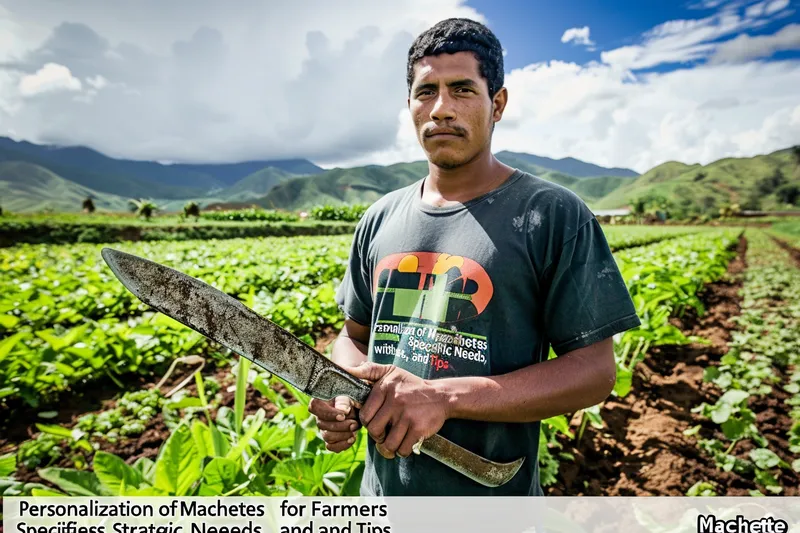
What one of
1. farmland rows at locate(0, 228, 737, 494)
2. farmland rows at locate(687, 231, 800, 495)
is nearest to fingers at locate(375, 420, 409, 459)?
farmland rows at locate(0, 228, 737, 494)

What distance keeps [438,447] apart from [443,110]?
0.86 metres

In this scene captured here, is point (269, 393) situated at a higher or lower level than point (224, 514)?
higher

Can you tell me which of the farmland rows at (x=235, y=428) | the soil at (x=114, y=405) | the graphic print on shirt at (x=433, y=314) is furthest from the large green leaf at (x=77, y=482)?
the graphic print on shirt at (x=433, y=314)

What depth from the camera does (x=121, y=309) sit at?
5008 millimetres

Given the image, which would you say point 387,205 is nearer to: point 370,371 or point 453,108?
point 453,108

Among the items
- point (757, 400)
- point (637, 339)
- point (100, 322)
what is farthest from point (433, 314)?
point (100, 322)

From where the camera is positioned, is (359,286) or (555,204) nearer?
(555,204)

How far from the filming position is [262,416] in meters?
2.12

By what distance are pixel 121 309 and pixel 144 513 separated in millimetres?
4003

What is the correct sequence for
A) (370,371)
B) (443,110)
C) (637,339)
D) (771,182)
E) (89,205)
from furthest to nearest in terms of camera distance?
(771,182), (89,205), (637,339), (443,110), (370,371)

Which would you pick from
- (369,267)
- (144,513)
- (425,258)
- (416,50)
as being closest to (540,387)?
(425,258)

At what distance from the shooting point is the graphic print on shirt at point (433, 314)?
1.20 meters

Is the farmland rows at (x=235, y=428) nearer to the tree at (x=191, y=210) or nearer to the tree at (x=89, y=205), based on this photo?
the tree at (x=191, y=210)

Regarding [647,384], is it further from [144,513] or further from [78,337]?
[78,337]
